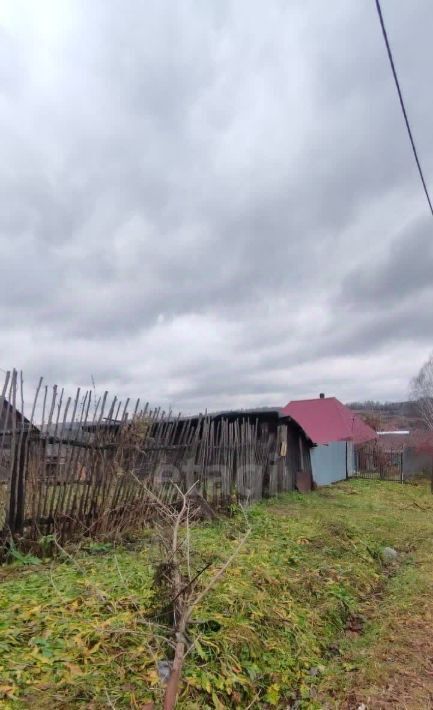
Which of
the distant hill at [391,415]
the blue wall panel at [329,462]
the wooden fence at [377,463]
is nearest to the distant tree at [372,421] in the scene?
the distant hill at [391,415]

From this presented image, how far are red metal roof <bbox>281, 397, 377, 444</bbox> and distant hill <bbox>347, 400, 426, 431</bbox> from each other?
6.75 meters

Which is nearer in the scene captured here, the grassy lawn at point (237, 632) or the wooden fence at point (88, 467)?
the grassy lawn at point (237, 632)

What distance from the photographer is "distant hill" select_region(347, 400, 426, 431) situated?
29.9 meters

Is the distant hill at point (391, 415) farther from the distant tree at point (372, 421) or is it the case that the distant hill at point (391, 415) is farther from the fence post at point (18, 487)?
the fence post at point (18, 487)

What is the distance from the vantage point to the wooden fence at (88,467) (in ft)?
15.7

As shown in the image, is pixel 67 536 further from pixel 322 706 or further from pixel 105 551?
pixel 322 706

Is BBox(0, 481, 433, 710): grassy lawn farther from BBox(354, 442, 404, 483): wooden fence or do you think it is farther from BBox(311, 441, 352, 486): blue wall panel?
BBox(354, 442, 404, 483): wooden fence

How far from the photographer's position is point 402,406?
141 feet

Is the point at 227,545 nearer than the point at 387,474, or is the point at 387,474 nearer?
the point at 227,545

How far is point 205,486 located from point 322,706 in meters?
4.66

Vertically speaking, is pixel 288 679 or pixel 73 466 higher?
pixel 73 466

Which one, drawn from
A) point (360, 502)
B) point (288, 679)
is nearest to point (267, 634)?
point (288, 679)

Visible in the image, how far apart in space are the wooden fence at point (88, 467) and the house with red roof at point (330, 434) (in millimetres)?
7816

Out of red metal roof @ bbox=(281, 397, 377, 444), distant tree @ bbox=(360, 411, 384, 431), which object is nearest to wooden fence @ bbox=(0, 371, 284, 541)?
red metal roof @ bbox=(281, 397, 377, 444)
